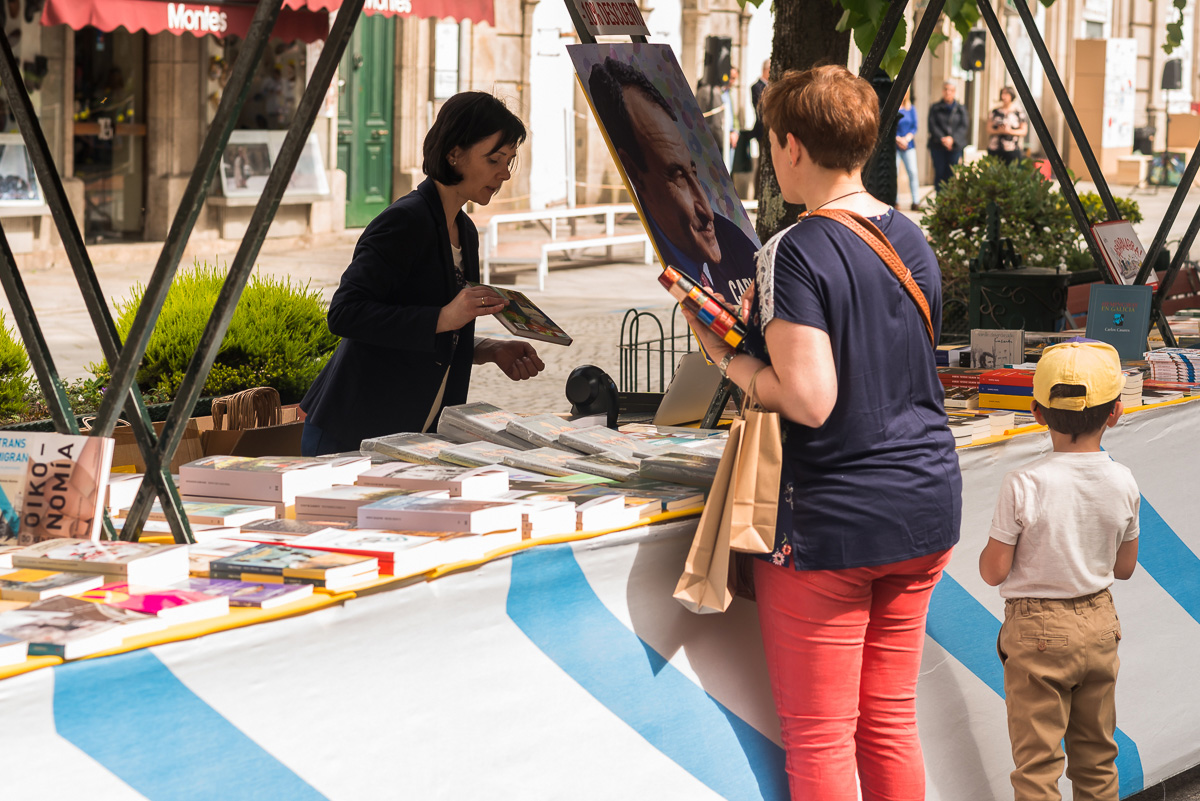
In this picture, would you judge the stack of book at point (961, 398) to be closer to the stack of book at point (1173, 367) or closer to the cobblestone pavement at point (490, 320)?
the stack of book at point (1173, 367)

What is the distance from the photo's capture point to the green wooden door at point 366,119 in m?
17.2

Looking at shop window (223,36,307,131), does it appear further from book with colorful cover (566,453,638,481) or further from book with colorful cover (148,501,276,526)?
book with colorful cover (148,501,276,526)

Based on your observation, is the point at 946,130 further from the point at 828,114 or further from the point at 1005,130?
the point at 828,114

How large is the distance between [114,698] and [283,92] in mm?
14802

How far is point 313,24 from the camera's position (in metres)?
13.3

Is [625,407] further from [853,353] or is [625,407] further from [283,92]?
[283,92]

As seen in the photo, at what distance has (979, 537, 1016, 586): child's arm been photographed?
3.18 m

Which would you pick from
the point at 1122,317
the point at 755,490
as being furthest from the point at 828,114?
the point at 1122,317

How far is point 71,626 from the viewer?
82.0 inches

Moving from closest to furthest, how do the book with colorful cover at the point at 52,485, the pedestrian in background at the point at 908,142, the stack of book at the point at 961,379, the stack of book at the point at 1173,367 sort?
1. the book with colorful cover at the point at 52,485
2. the stack of book at the point at 961,379
3. the stack of book at the point at 1173,367
4. the pedestrian in background at the point at 908,142

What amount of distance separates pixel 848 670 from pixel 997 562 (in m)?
0.67

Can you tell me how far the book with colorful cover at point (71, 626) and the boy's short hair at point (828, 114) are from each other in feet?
4.45

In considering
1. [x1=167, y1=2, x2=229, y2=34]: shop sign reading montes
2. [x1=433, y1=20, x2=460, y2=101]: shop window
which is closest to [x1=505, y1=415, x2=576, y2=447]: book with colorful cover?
[x1=167, y1=2, x2=229, y2=34]: shop sign reading montes

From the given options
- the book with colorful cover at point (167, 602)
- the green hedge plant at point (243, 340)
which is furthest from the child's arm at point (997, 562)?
the green hedge plant at point (243, 340)
